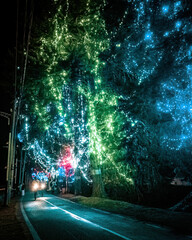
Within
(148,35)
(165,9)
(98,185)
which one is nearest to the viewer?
(165,9)

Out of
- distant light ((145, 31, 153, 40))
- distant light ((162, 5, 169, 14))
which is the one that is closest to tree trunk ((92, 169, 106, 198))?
distant light ((145, 31, 153, 40))

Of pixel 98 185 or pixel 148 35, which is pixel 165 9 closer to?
pixel 148 35

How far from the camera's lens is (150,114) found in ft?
30.6

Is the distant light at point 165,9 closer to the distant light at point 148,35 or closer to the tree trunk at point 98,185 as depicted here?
the distant light at point 148,35

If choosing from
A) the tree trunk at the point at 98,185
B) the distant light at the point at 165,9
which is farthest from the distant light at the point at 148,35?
the tree trunk at the point at 98,185

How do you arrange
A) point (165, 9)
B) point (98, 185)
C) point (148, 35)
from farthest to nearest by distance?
1. point (98, 185)
2. point (148, 35)
3. point (165, 9)

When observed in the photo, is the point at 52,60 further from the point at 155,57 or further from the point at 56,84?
the point at 155,57

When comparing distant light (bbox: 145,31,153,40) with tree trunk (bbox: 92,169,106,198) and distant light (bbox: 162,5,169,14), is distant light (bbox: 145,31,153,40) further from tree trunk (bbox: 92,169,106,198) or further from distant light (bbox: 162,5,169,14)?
tree trunk (bbox: 92,169,106,198)

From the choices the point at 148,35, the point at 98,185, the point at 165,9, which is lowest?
the point at 98,185

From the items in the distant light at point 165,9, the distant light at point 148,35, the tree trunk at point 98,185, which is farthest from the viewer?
the tree trunk at point 98,185

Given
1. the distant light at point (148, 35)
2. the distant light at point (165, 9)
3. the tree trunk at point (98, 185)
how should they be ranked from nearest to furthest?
the distant light at point (165, 9), the distant light at point (148, 35), the tree trunk at point (98, 185)

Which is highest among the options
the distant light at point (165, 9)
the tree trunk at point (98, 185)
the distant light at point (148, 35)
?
the distant light at point (165, 9)

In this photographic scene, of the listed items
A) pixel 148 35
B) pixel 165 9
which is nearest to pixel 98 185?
pixel 148 35

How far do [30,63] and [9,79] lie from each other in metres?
1.98
